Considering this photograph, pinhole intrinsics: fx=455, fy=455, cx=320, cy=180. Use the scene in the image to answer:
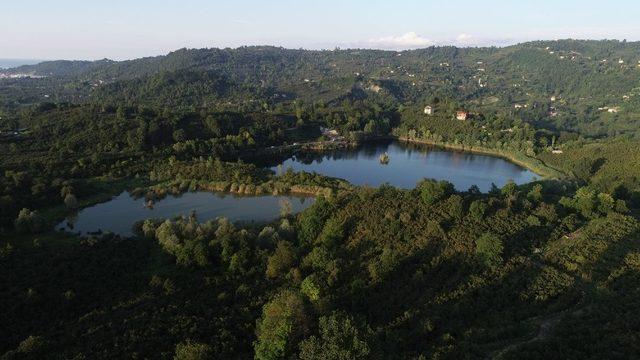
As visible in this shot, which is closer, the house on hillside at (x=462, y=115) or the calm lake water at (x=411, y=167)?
the calm lake water at (x=411, y=167)

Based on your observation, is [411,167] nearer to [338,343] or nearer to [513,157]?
[513,157]

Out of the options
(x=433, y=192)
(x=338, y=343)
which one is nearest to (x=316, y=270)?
(x=338, y=343)

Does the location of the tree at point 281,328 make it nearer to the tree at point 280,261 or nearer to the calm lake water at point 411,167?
the tree at point 280,261

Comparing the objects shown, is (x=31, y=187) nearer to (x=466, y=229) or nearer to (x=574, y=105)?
(x=466, y=229)

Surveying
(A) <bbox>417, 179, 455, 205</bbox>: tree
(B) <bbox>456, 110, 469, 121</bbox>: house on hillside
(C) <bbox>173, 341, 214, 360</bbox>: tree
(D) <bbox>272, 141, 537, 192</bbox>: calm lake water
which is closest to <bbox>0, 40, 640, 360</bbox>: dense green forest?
(C) <bbox>173, 341, 214, 360</bbox>: tree

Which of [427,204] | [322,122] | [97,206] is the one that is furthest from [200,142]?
[427,204]

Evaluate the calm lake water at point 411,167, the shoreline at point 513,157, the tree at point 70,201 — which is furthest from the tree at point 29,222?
the shoreline at point 513,157
